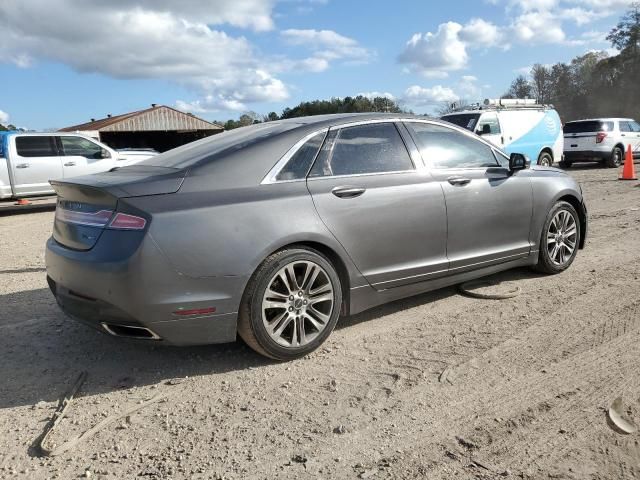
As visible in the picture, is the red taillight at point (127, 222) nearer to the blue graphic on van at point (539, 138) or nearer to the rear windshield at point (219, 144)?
the rear windshield at point (219, 144)

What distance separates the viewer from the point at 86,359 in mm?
3754

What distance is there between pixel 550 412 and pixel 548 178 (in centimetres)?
304

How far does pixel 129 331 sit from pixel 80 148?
11701 mm

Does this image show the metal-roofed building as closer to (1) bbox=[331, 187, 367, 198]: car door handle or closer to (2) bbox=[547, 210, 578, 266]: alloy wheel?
(2) bbox=[547, 210, 578, 266]: alloy wheel

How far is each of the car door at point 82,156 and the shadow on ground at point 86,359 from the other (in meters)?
9.59

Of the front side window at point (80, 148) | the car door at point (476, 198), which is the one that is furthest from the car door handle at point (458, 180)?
→ the front side window at point (80, 148)

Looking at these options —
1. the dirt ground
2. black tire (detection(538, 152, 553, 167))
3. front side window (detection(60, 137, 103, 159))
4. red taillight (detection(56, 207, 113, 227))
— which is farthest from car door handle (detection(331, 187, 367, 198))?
black tire (detection(538, 152, 553, 167))

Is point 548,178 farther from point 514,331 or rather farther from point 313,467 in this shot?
point 313,467

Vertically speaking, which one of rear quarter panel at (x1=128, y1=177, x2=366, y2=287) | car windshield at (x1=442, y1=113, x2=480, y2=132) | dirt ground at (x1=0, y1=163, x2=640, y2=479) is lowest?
dirt ground at (x1=0, y1=163, x2=640, y2=479)

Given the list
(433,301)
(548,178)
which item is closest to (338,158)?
(433,301)

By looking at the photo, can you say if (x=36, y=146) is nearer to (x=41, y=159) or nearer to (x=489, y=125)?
(x=41, y=159)

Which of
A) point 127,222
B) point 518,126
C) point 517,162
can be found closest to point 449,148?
point 517,162

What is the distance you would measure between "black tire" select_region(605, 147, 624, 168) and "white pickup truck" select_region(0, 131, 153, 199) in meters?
16.1

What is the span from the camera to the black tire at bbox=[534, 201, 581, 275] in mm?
5207
